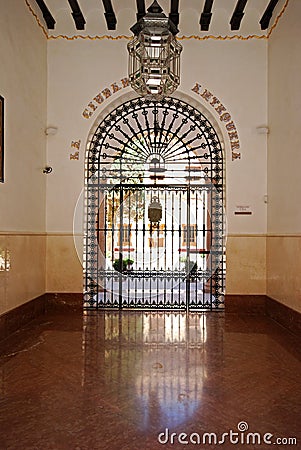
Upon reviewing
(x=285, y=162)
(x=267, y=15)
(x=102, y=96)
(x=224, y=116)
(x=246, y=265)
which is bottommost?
(x=246, y=265)

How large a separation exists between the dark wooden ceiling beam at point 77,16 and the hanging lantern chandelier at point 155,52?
10.4 feet

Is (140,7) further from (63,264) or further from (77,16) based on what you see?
(63,264)

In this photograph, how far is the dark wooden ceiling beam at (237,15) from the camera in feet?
22.8

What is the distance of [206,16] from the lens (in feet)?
23.8

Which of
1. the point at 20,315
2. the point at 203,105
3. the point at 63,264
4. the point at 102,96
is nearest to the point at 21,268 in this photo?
the point at 20,315

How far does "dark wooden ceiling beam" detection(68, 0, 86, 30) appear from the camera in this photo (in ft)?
22.8

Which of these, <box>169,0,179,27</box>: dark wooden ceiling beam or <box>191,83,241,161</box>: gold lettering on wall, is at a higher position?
<box>169,0,179,27</box>: dark wooden ceiling beam

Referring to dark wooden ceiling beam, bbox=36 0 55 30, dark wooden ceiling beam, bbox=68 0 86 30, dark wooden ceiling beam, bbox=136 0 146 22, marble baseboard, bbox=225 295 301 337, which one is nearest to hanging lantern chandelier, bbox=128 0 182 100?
dark wooden ceiling beam, bbox=136 0 146 22

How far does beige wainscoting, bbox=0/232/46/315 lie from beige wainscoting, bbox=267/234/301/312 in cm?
331

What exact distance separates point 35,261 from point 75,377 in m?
Answer: 3.11

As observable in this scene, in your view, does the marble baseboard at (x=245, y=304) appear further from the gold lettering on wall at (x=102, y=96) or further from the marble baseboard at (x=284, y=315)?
the gold lettering on wall at (x=102, y=96)

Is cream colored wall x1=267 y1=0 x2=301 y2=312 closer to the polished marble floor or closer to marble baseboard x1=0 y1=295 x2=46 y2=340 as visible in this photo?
the polished marble floor

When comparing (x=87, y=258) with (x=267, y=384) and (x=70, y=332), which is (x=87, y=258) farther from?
(x=267, y=384)

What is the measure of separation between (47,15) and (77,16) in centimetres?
43
